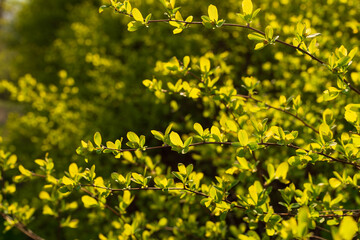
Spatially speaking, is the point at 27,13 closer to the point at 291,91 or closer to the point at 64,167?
the point at 64,167

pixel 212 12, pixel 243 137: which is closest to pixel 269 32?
pixel 212 12

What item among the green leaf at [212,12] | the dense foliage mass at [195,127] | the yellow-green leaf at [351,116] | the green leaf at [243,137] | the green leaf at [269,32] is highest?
the green leaf at [212,12]

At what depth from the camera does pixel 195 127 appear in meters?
1.42

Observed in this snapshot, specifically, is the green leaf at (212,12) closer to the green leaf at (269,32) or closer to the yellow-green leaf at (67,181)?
the green leaf at (269,32)

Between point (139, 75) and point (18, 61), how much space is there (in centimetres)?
634

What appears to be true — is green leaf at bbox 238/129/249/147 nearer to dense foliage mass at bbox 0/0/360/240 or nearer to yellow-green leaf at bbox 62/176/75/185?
dense foliage mass at bbox 0/0/360/240

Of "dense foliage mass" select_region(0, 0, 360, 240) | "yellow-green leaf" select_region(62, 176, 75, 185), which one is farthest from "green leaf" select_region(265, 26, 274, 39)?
"yellow-green leaf" select_region(62, 176, 75, 185)

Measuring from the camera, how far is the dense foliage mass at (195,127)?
144 cm

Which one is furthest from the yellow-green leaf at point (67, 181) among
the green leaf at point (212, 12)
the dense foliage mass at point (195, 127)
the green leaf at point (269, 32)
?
the green leaf at point (269, 32)

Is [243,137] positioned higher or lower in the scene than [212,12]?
lower

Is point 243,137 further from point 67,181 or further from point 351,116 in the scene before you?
point 67,181

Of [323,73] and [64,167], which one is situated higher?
[323,73]

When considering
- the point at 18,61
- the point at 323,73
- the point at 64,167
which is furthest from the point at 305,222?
the point at 18,61

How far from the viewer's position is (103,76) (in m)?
5.23
